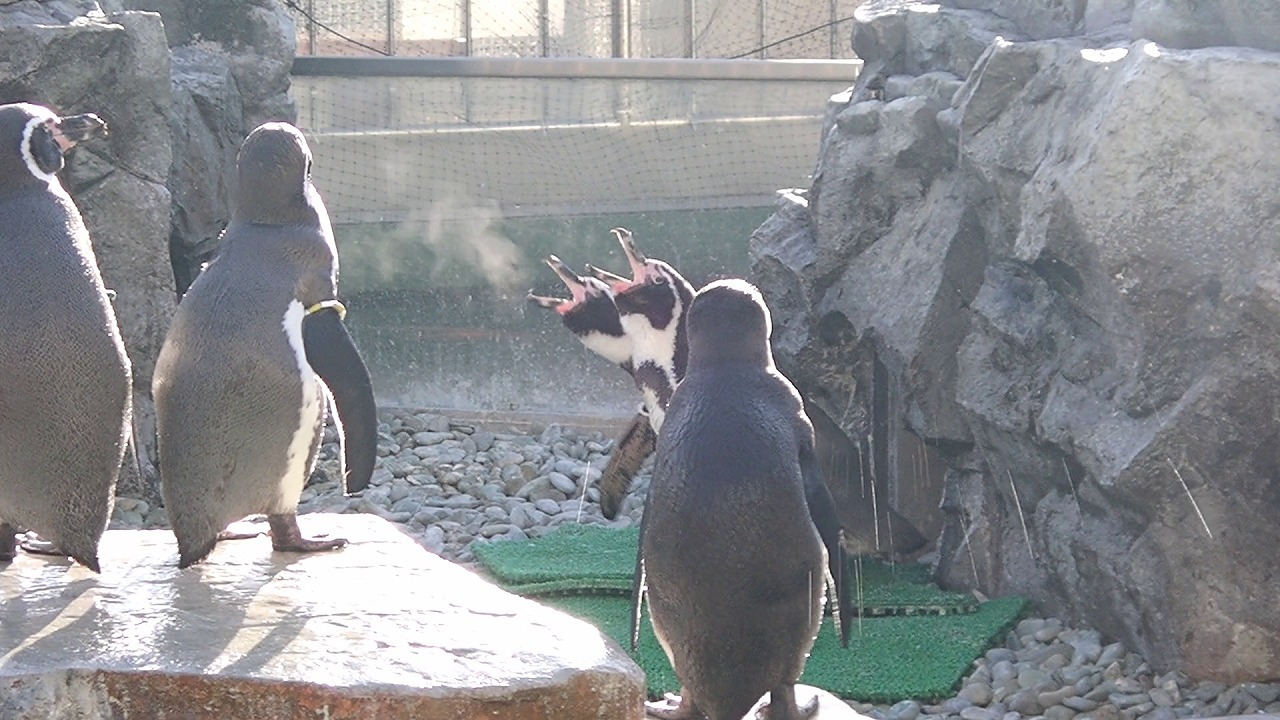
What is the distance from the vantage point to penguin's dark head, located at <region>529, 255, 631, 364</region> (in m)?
5.71

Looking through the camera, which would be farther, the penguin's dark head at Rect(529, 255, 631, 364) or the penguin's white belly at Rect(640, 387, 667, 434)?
the penguin's dark head at Rect(529, 255, 631, 364)

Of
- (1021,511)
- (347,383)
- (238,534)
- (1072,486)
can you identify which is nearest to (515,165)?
(1021,511)

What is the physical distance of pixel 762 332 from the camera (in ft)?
11.0

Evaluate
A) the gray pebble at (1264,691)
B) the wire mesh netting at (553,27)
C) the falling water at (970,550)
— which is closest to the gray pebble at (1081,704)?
the gray pebble at (1264,691)

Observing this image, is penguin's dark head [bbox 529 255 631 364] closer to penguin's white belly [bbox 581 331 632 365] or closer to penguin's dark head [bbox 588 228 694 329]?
penguin's white belly [bbox 581 331 632 365]

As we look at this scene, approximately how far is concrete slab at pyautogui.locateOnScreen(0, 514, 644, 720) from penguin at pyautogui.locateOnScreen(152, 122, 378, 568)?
188 millimetres

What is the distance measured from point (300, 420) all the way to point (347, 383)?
0.14 metres

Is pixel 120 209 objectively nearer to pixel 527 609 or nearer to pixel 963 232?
pixel 963 232

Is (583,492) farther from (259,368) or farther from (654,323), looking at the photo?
(259,368)

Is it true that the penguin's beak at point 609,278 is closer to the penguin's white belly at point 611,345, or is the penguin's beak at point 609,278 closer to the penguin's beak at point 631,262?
the penguin's beak at point 631,262

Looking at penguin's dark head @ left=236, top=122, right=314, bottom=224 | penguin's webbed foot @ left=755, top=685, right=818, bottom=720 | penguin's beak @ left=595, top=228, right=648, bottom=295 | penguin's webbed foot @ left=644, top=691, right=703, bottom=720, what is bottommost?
penguin's webbed foot @ left=644, top=691, right=703, bottom=720

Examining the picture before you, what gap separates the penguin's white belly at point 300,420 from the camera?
3494 millimetres

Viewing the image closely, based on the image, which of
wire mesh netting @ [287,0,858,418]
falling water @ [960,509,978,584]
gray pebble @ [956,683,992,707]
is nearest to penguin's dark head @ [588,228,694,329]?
falling water @ [960,509,978,584]

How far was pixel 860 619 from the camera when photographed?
498 centimetres
